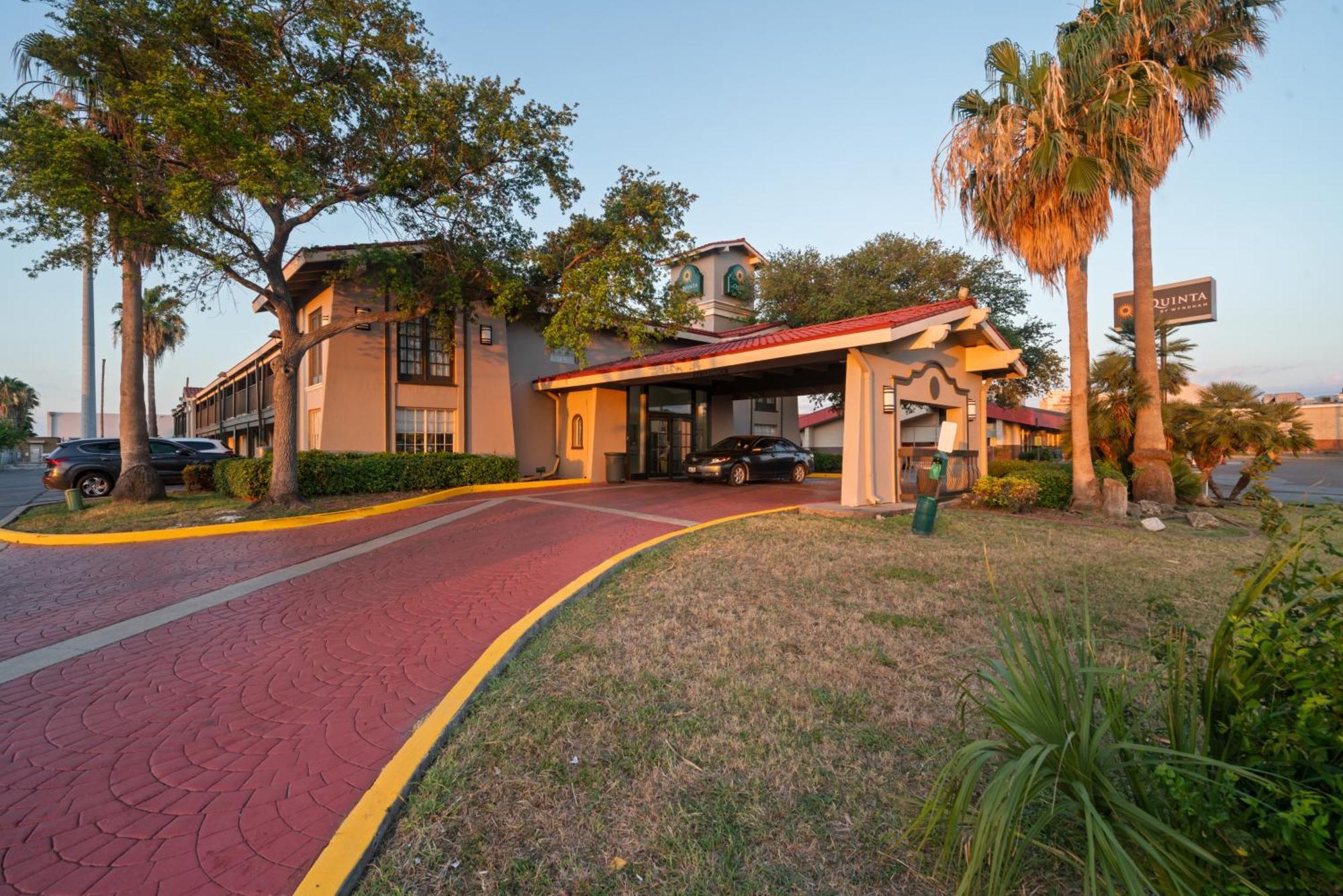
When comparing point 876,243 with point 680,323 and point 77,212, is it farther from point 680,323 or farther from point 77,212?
point 77,212

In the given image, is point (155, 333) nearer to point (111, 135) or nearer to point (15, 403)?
point (111, 135)

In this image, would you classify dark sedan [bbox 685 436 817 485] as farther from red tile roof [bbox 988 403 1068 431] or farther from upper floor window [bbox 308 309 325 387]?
red tile roof [bbox 988 403 1068 431]

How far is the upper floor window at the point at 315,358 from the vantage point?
50.6ft

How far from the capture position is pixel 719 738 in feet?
10.1

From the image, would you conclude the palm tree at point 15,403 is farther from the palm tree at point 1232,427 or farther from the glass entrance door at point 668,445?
the palm tree at point 1232,427

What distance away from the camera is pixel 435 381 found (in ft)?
53.5

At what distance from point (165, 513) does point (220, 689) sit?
32.6 feet

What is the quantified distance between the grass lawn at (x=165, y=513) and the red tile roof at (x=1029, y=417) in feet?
94.2

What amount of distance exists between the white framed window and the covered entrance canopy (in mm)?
3294

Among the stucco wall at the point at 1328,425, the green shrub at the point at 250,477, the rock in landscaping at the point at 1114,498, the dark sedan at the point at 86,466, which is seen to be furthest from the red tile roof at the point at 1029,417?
the dark sedan at the point at 86,466

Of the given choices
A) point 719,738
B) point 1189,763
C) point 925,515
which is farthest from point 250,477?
point 1189,763

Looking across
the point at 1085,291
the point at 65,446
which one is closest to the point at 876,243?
the point at 1085,291

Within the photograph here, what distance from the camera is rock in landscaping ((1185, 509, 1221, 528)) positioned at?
1039 centimetres

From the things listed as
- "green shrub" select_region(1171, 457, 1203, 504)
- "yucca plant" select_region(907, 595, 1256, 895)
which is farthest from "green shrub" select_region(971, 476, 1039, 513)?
"yucca plant" select_region(907, 595, 1256, 895)
